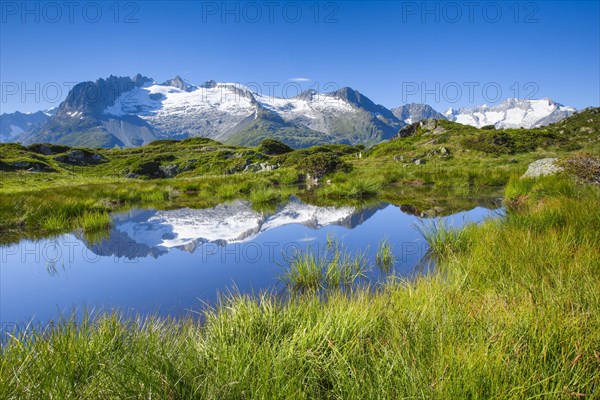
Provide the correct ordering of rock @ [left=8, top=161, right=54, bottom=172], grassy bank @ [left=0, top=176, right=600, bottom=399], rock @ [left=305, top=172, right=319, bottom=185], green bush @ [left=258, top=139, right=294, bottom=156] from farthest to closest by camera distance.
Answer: green bush @ [left=258, top=139, right=294, bottom=156], rock @ [left=8, top=161, right=54, bottom=172], rock @ [left=305, top=172, right=319, bottom=185], grassy bank @ [left=0, top=176, right=600, bottom=399]

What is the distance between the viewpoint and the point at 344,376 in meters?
2.54

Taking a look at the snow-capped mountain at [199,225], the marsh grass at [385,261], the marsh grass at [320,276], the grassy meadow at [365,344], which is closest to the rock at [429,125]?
the snow-capped mountain at [199,225]

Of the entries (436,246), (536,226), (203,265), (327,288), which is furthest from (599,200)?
(203,265)

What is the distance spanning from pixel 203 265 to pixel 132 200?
55.4 ft

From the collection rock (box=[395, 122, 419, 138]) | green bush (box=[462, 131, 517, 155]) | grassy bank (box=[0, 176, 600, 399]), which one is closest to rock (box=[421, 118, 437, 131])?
rock (box=[395, 122, 419, 138])

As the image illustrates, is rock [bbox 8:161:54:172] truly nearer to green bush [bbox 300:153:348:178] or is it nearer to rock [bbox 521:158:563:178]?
green bush [bbox 300:153:348:178]

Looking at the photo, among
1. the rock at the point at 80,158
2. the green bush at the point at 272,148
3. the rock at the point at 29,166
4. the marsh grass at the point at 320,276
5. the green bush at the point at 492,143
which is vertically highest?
the green bush at the point at 272,148

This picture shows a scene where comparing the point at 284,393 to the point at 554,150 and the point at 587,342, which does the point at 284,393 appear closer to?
the point at 587,342

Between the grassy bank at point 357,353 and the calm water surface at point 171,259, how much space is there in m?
1.42

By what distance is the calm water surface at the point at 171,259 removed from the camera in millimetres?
5402

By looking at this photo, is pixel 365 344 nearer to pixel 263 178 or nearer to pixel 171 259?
pixel 171 259

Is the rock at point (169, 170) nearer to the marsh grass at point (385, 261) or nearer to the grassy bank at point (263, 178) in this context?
the grassy bank at point (263, 178)

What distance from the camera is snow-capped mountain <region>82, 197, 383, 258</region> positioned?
30.3ft

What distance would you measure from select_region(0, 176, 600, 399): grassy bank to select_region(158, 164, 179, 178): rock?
85.0 meters
